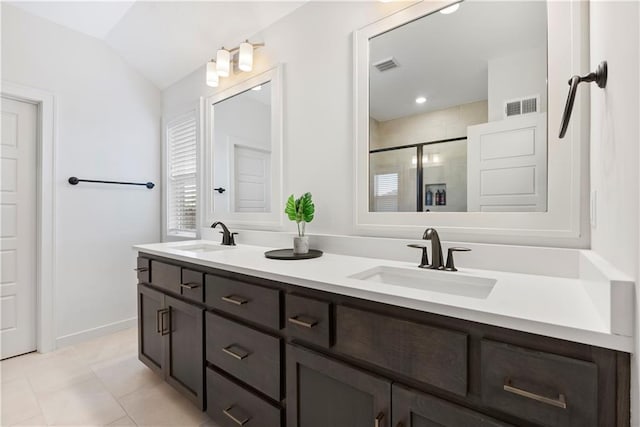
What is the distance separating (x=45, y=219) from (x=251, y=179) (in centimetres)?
167

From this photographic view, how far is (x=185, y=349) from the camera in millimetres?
1605

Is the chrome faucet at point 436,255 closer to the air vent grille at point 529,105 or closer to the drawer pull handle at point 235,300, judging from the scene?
the air vent grille at point 529,105

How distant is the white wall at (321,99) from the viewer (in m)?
1.66

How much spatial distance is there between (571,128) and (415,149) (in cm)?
58

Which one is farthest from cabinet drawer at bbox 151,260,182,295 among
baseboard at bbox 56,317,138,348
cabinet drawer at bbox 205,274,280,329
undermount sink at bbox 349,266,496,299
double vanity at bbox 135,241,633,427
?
baseboard at bbox 56,317,138,348

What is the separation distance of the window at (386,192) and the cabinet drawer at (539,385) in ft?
2.90

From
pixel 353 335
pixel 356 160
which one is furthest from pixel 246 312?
pixel 356 160

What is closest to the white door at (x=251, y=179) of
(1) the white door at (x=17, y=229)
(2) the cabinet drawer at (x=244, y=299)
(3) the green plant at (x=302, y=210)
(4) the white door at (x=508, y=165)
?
(3) the green plant at (x=302, y=210)

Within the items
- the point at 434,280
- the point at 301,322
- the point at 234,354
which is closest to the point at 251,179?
the point at 234,354

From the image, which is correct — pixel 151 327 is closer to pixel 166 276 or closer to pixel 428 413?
pixel 166 276

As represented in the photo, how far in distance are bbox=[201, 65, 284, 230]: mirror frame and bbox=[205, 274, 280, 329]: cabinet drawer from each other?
0.70 m

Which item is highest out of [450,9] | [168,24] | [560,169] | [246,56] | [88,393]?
[168,24]

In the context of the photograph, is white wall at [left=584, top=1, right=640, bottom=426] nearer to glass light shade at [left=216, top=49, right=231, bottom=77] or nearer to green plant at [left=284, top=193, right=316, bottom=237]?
green plant at [left=284, top=193, right=316, bottom=237]

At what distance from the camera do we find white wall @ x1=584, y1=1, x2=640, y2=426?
56cm
